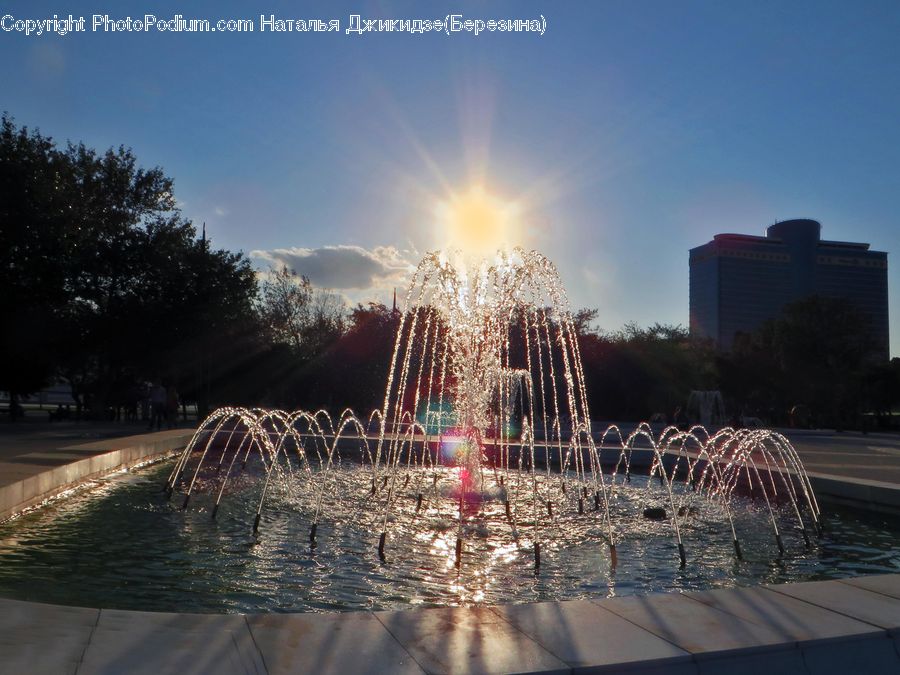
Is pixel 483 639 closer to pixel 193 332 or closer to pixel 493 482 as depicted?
pixel 493 482

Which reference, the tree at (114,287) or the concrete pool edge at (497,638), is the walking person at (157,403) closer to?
the tree at (114,287)

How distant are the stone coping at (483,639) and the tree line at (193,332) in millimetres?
22686

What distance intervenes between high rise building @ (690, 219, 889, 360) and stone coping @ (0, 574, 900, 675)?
501 ft

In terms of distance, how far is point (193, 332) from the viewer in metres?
30.5

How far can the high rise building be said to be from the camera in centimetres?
15150

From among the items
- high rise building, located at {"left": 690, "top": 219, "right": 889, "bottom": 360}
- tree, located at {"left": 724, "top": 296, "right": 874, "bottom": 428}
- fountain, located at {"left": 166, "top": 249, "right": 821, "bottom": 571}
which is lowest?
fountain, located at {"left": 166, "top": 249, "right": 821, "bottom": 571}

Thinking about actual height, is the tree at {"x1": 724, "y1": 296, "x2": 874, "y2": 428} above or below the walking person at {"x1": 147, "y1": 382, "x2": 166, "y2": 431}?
above

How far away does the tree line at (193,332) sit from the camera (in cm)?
2492

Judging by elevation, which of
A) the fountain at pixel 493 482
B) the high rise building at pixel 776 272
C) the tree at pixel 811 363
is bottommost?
the fountain at pixel 493 482

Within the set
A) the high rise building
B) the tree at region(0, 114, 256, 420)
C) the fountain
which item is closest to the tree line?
the tree at region(0, 114, 256, 420)

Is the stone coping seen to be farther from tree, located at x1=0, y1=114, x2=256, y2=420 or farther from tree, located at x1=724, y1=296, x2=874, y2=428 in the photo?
tree, located at x1=724, y1=296, x2=874, y2=428

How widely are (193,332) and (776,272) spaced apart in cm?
14346

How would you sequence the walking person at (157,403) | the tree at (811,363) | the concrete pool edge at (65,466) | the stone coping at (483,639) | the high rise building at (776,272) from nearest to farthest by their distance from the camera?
the stone coping at (483,639) < the concrete pool edge at (65,466) < the walking person at (157,403) < the tree at (811,363) < the high rise building at (776,272)

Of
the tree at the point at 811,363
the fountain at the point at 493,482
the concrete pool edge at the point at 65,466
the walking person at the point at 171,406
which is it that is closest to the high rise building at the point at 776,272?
the tree at the point at 811,363
